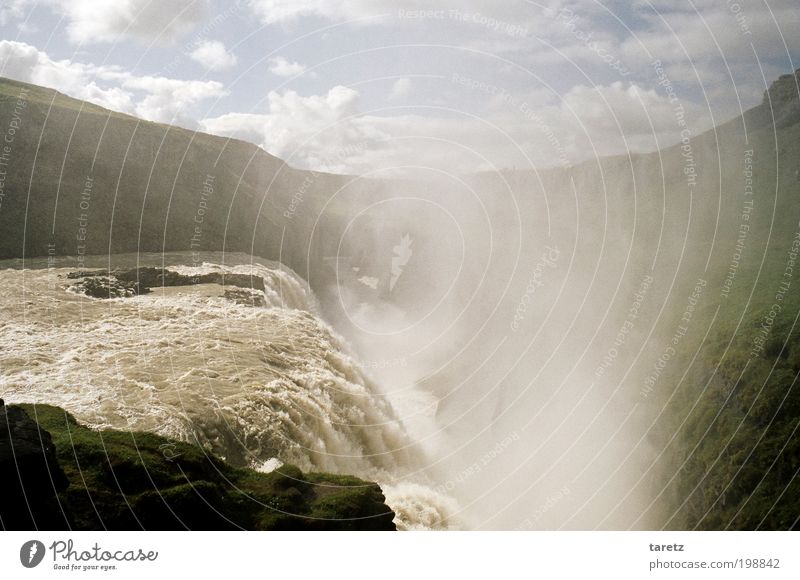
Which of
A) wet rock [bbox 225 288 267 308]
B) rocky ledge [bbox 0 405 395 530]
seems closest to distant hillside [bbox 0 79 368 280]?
wet rock [bbox 225 288 267 308]

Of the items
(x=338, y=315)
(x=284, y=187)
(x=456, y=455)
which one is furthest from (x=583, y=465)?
(x=284, y=187)

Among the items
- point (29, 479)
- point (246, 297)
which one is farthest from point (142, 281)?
point (29, 479)

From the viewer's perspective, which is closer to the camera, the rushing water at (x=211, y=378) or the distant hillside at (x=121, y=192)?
the rushing water at (x=211, y=378)

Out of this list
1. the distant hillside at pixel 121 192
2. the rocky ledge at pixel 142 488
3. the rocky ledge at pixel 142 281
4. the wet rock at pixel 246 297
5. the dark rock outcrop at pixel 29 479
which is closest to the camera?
the dark rock outcrop at pixel 29 479

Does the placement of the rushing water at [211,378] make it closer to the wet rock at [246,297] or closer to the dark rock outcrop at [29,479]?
the wet rock at [246,297]

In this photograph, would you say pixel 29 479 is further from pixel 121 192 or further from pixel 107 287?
pixel 121 192

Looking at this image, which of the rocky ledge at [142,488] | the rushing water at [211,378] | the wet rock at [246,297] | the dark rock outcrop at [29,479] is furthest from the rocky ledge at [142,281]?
the dark rock outcrop at [29,479]
